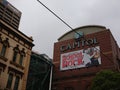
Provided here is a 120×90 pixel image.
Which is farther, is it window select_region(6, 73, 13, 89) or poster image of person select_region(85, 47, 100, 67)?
poster image of person select_region(85, 47, 100, 67)

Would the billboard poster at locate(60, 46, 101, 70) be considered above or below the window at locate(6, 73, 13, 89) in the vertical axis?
above

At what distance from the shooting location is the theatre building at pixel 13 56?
80.8ft

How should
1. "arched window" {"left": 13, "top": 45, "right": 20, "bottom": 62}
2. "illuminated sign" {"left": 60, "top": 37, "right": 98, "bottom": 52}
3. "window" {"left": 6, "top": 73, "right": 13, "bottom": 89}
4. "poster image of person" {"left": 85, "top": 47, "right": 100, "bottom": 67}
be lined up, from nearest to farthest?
"window" {"left": 6, "top": 73, "right": 13, "bottom": 89}, "arched window" {"left": 13, "top": 45, "right": 20, "bottom": 62}, "poster image of person" {"left": 85, "top": 47, "right": 100, "bottom": 67}, "illuminated sign" {"left": 60, "top": 37, "right": 98, "bottom": 52}

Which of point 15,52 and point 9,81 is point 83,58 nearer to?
point 15,52

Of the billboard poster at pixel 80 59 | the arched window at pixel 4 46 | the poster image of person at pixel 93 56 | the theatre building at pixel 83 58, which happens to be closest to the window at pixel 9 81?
the arched window at pixel 4 46

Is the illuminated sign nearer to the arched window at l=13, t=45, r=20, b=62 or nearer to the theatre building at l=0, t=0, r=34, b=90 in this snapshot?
the theatre building at l=0, t=0, r=34, b=90

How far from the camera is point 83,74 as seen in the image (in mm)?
37500

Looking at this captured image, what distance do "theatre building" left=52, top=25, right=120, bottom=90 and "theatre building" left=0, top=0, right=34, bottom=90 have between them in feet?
36.1

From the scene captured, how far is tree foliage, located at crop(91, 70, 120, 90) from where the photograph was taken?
78.6 feet

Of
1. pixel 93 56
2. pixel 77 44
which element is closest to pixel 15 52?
pixel 93 56

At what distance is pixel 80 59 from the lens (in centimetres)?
3962

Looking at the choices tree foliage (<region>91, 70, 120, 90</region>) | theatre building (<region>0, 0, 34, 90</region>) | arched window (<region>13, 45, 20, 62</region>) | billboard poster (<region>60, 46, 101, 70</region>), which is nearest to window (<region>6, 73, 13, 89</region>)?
theatre building (<region>0, 0, 34, 90</region>)

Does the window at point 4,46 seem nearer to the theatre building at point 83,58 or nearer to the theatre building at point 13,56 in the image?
the theatre building at point 13,56

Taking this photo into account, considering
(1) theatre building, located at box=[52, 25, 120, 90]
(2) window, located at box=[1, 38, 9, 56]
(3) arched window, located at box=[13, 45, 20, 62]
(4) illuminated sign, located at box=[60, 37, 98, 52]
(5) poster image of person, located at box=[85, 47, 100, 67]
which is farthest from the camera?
(4) illuminated sign, located at box=[60, 37, 98, 52]
